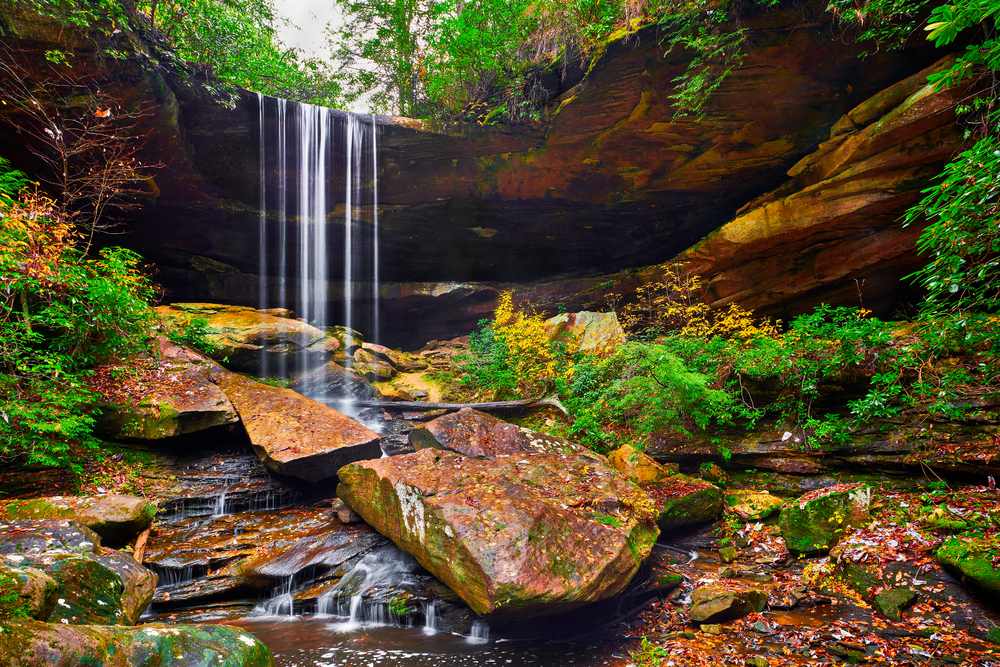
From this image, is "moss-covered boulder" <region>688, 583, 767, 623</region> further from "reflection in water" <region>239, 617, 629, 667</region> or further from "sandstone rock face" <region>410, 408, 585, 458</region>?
"sandstone rock face" <region>410, 408, 585, 458</region>

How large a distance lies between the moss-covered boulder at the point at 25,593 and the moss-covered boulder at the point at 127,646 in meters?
0.38

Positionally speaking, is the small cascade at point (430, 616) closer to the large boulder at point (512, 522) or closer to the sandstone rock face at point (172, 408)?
the large boulder at point (512, 522)

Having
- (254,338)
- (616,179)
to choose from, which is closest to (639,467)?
(616,179)

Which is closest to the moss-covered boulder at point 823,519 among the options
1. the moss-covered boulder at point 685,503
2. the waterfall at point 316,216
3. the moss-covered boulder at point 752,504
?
the moss-covered boulder at point 752,504

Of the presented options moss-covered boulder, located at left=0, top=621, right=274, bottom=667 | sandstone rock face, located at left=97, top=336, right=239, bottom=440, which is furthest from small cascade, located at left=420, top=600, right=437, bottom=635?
sandstone rock face, located at left=97, top=336, right=239, bottom=440

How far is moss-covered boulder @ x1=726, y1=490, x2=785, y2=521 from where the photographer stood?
516cm

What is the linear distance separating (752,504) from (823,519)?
3.63 ft

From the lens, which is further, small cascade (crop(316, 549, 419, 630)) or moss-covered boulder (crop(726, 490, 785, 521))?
moss-covered boulder (crop(726, 490, 785, 521))

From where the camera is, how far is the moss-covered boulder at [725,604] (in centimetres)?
348

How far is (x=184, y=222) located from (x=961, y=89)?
1690 cm

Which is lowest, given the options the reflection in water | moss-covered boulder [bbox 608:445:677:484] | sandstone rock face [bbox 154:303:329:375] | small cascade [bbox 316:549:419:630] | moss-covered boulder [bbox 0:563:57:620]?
the reflection in water

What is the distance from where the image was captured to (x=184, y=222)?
38.3 ft

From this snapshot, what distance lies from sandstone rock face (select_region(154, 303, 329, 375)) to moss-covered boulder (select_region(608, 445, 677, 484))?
747 centimetres

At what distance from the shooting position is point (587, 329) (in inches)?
419
